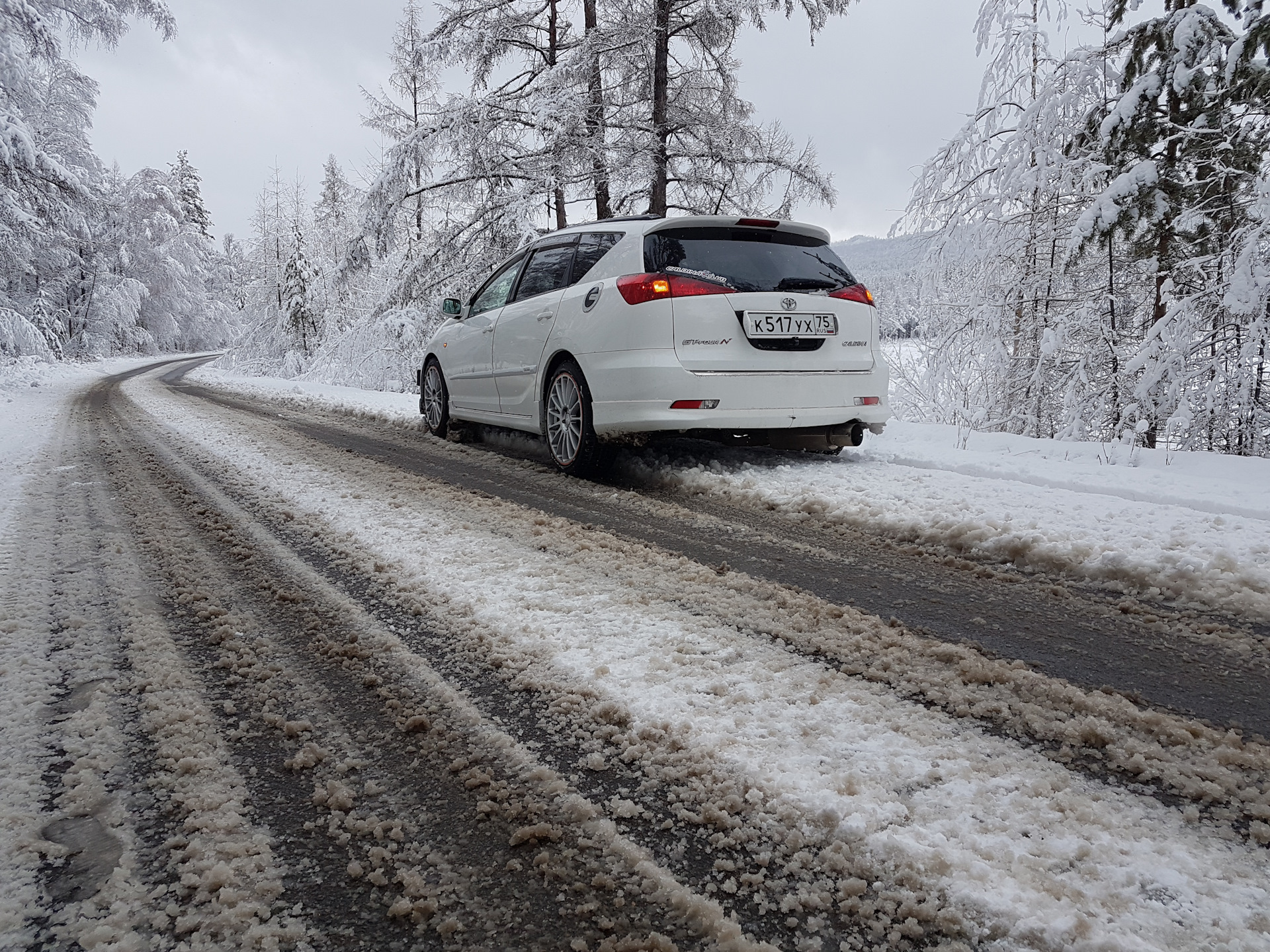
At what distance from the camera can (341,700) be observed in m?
1.76

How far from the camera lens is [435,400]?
755 cm

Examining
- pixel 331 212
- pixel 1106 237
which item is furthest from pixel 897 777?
pixel 331 212

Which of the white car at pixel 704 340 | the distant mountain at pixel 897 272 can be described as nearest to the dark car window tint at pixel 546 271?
the white car at pixel 704 340

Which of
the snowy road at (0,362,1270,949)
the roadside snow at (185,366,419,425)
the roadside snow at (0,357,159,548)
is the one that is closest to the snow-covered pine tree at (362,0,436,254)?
the roadside snow at (185,366,419,425)

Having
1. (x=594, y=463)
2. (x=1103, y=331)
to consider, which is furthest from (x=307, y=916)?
(x=1103, y=331)

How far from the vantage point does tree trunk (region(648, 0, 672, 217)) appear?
10.2 meters

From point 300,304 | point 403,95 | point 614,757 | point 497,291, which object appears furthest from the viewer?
point 300,304

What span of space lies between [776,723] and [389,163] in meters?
12.2

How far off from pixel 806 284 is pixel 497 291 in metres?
3.14

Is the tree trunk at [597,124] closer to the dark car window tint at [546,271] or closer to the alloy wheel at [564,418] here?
the dark car window tint at [546,271]

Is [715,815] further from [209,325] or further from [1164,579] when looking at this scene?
[209,325]

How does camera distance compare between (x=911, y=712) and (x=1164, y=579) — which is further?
(x=1164, y=579)

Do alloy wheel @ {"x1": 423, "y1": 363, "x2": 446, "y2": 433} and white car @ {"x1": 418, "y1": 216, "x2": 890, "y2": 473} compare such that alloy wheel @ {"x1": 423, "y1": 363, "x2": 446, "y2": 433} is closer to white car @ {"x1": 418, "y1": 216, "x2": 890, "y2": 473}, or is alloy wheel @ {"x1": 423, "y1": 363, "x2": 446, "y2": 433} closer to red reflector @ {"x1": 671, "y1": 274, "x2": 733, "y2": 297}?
white car @ {"x1": 418, "y1": 216, "x2": 890, "y2": 473}

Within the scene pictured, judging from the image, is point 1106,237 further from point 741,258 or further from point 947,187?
point 741,258
